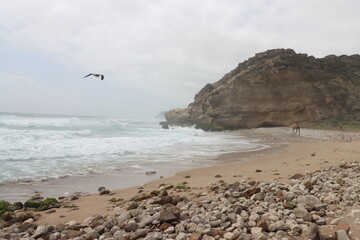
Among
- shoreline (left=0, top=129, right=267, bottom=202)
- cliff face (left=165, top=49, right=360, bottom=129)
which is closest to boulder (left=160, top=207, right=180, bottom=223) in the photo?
shoreline (left=0, top=129, right=267, bottom=202)

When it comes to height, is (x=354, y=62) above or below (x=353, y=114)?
above

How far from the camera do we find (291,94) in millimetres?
47500

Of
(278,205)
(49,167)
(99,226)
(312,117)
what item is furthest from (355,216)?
(312,117)

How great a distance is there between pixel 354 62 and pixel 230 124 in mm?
25440

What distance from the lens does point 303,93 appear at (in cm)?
4719

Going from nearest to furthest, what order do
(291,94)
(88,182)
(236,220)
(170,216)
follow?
(236,220), (170,216), (88,182), (291,94)

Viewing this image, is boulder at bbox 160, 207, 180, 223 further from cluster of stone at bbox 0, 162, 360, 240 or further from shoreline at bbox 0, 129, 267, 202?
shoreline at bbox 0, 129, 267, 202

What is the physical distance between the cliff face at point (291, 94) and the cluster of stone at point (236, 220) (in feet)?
144

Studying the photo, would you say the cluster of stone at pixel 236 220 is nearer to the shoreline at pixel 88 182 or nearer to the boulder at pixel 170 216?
the boulder at pixel 170 216

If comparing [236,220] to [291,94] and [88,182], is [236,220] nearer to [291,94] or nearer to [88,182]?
[88,182]

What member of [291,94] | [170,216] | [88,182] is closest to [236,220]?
[170,216]

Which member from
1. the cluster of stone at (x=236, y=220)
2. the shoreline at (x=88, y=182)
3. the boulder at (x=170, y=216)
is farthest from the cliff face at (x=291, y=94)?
the boulder at (x=170, y=216)

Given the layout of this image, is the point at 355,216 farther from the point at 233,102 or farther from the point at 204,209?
the point at 233,102

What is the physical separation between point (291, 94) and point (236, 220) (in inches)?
1847
